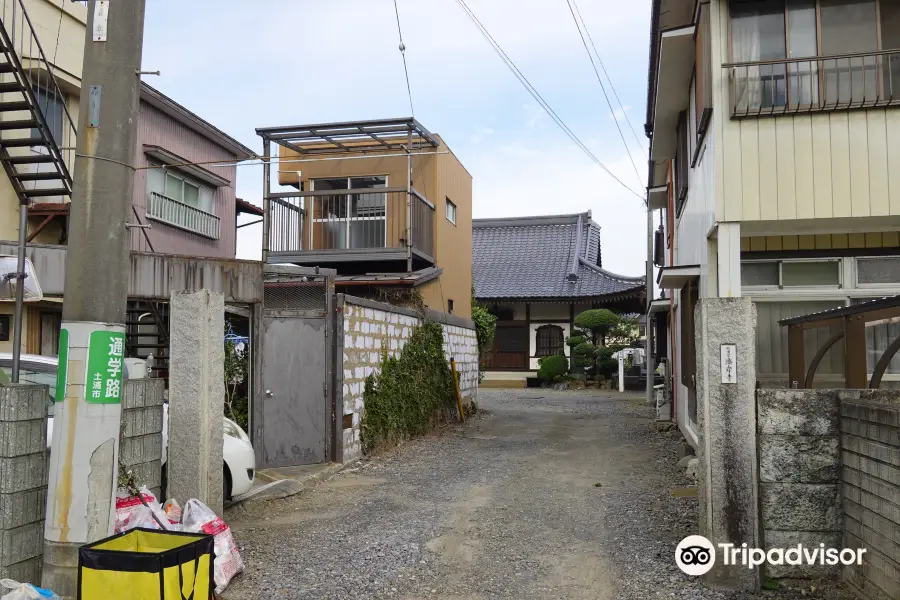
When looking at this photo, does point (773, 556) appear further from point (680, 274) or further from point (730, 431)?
point (680, 274)

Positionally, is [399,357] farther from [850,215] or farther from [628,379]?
[628,379]

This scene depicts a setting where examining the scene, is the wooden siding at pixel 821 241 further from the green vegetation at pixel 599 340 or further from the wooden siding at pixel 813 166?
the green vegetation at pixel 599 340

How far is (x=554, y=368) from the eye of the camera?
2731cm

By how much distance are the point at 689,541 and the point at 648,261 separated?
679 inches

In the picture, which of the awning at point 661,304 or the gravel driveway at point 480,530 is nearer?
the gravel driveway at point 480,530

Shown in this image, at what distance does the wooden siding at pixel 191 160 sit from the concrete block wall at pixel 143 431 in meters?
7.17

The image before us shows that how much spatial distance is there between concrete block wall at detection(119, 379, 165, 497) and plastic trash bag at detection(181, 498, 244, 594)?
1.77 ft

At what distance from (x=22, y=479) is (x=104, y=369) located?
0.85 m

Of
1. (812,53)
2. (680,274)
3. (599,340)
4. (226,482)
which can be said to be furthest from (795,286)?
(599,340)

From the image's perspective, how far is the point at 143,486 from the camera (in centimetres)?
536

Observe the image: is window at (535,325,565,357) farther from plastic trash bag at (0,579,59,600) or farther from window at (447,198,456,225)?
plastic trash bag at (0,579,59,600)

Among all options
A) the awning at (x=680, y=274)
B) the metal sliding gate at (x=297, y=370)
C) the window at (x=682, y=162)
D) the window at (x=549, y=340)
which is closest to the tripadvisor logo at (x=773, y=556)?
the awning at (x=680, y=274)

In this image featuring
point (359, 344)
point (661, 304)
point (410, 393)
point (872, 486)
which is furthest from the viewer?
point (661, 304)

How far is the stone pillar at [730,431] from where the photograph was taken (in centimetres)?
477
